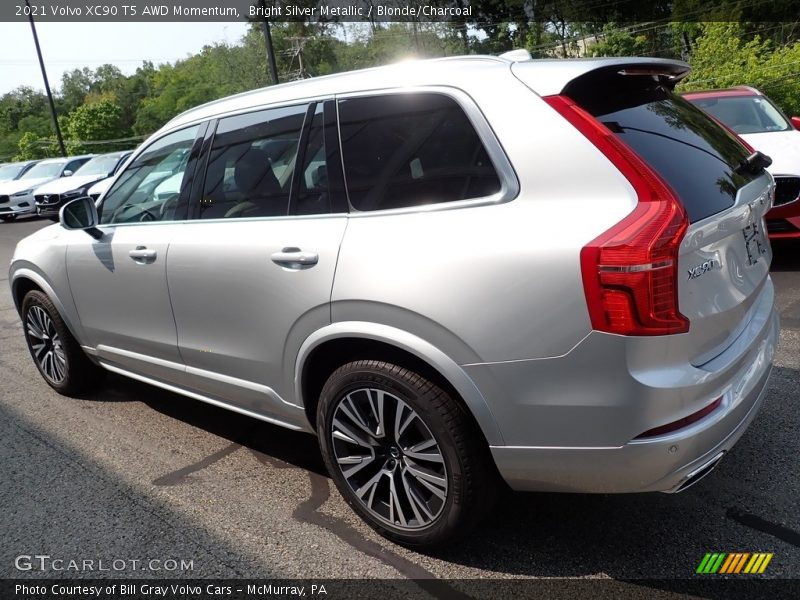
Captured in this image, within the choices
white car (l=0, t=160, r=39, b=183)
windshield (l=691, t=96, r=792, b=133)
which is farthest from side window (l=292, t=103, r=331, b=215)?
white car (l=0, t=160, r=39, b=183)

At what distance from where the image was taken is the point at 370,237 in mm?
2572

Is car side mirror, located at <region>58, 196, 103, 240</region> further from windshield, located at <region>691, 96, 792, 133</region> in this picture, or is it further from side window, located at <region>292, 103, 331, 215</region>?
windshield, located at <region>691, 96, 792, 133</region>

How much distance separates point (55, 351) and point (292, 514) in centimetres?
250

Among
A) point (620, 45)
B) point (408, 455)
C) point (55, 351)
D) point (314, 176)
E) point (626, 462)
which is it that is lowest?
point (55, 351)

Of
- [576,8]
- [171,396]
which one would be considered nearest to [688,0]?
[576,8]

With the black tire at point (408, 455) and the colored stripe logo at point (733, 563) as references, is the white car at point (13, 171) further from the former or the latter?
the colored stripe logo at point (733, 563)

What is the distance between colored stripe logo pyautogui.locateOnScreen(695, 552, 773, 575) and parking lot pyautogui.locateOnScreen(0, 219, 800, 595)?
26 millimetres

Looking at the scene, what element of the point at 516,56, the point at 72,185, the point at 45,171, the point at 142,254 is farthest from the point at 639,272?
the point at 45,171

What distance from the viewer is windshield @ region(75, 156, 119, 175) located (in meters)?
18.0

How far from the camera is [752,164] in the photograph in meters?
2.89

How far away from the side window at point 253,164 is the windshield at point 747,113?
222 inches

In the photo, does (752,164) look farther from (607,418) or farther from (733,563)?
(733,563)

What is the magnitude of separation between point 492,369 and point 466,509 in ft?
1.87

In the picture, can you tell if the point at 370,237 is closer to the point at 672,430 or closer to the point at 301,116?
the point at 301,116
